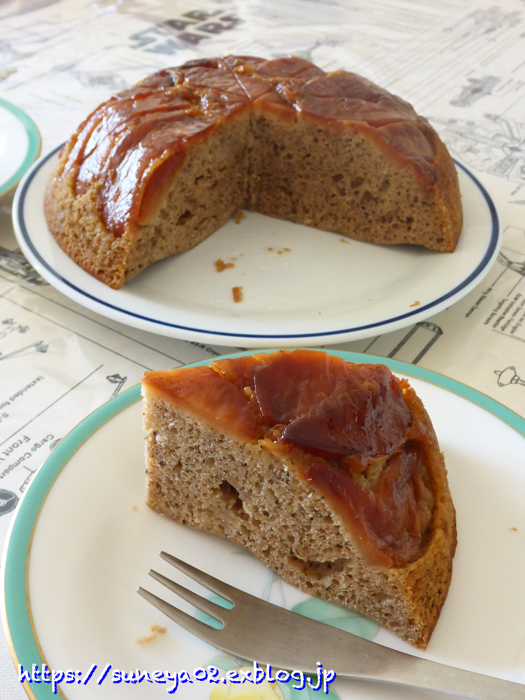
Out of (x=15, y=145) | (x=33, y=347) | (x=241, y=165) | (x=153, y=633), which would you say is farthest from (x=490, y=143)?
(x=153, y=633)

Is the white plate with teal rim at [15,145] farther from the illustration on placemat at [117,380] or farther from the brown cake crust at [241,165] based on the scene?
the illustration on placemat at [117,380]

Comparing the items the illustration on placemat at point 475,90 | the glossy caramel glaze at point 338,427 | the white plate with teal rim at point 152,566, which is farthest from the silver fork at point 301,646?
the illustration on placemat at point 475,90

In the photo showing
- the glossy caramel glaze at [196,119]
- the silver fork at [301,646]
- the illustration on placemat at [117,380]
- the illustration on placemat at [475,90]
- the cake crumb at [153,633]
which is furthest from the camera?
the illustration on placemat at [475,90]

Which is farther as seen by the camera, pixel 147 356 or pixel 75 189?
pixel 75 189

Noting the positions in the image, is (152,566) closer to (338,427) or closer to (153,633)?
(153,633)

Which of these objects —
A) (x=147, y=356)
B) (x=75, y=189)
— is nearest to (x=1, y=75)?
(x=75, y=189)

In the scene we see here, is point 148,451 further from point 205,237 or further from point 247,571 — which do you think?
point 205,237
